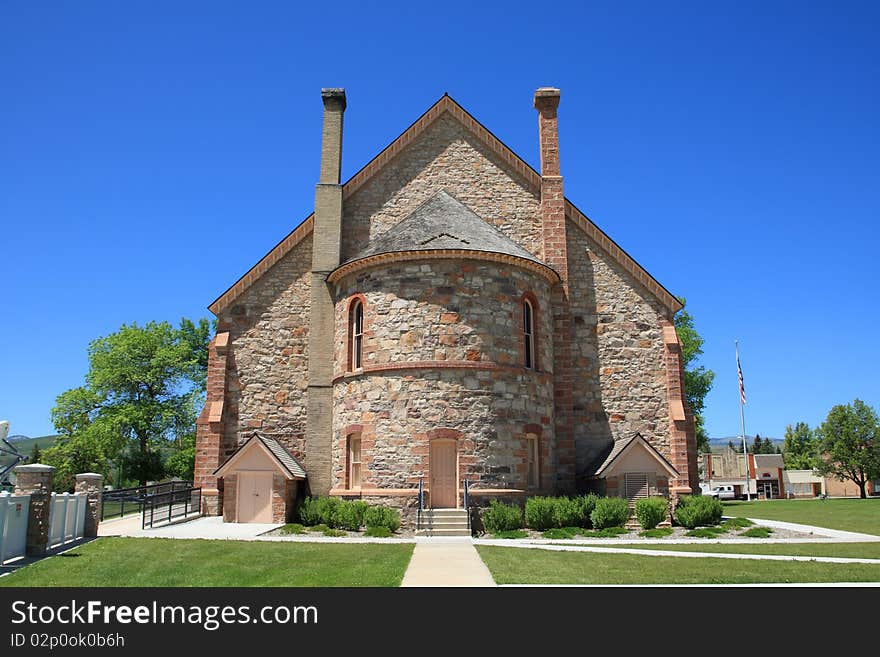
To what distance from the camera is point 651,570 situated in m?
12.6

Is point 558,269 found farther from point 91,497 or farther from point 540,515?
point 91,497

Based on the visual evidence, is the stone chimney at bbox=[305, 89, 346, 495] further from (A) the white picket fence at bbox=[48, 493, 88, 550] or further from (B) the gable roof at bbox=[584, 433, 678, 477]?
(B) the gable roof at bbox=[584, 433, 678, 477]

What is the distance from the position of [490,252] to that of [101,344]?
36.6 metres

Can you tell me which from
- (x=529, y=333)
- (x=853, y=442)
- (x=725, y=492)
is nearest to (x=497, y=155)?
(x=529, y=333)

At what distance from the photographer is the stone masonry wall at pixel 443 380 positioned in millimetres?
21547

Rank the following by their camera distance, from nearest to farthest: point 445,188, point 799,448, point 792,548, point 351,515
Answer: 1. point 792,548
2. point 351,515
3. point 445,188
4. point 799,448

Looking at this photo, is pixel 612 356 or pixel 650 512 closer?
pixel 650 512

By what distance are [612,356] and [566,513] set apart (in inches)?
285

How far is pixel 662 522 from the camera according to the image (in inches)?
906

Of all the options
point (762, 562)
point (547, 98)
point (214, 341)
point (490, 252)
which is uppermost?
point (547, 98)

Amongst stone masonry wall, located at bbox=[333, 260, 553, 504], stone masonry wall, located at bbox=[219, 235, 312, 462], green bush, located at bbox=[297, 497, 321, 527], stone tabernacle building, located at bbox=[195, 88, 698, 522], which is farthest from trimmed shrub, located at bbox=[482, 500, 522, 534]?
stone masonry wall, located at bbox=[219, 235, 312, 462]
